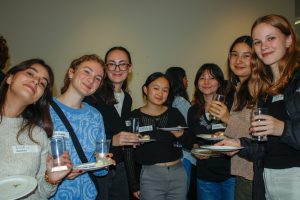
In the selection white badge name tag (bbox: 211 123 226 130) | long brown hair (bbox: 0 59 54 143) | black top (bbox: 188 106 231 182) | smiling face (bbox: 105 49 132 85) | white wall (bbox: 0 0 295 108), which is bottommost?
black top (bbox: 188 106 231 182)

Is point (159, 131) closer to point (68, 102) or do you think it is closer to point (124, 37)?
point (68, 102)

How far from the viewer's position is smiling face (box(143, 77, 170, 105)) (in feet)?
10.5

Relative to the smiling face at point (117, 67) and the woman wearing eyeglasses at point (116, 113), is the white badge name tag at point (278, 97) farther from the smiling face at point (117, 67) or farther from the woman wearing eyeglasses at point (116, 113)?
the smiling face at point (117, 67)

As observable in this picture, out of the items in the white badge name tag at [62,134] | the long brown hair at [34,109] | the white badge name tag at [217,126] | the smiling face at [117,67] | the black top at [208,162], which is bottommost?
the black top at [208,162]

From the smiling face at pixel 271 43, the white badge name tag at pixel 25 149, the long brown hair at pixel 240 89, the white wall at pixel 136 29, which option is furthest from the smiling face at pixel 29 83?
the white wall at pixel 136 29

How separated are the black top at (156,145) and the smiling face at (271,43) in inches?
57.6

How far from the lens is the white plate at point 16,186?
4.65ft

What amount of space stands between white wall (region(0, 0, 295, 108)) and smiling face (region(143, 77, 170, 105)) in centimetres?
220

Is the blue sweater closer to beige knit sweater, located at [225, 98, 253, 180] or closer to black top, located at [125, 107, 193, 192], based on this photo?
black top, located at [125, 107, 193, 192]

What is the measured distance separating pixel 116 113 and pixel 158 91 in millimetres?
660

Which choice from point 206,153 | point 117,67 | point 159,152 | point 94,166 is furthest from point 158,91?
point 94,166

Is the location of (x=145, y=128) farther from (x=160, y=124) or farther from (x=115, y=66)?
(x=115, y=66)

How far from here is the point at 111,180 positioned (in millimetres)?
2646

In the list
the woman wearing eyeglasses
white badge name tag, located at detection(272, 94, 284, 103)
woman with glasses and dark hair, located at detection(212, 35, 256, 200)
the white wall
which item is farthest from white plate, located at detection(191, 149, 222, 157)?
the white wall
